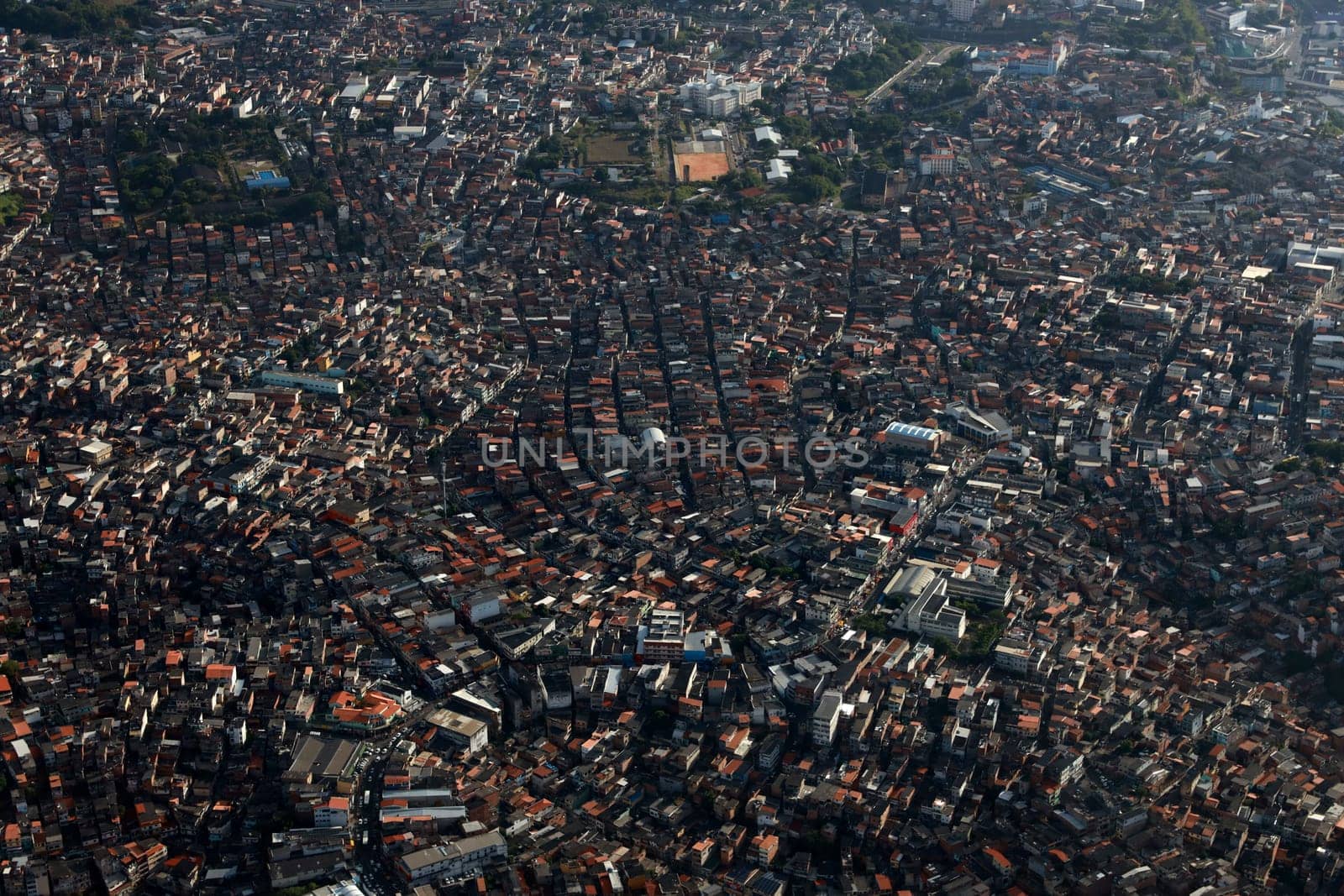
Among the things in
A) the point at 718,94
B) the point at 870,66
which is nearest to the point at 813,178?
the point at 718,94

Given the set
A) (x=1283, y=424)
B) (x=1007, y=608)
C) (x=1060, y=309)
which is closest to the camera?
(x=1007, y=608)

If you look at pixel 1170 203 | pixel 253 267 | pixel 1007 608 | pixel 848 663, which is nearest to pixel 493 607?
pixel 848 663

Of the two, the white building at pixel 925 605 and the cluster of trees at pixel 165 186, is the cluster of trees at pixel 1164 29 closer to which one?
the cluster of trees at pixel 165 186

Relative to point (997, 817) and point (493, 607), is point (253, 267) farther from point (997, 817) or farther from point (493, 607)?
point (997, 817)

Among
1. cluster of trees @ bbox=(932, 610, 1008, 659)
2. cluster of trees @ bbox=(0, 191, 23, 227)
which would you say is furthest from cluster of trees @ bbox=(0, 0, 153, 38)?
cluster of trees @ bbox=(932, 610, 1008, 659)

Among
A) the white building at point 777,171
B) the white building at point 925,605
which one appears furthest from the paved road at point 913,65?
the white building at point 925,605

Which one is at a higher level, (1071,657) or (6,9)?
(6,9)

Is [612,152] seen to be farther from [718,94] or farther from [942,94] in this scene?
[942,94]
